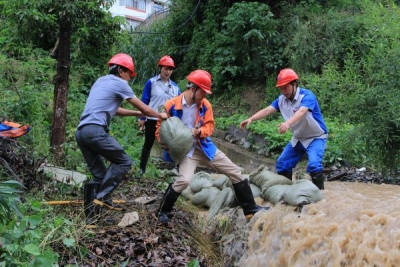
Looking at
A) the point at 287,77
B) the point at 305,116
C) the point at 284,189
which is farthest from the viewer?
the point at 305,116

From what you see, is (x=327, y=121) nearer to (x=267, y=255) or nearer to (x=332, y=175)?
(x=332, y=175)

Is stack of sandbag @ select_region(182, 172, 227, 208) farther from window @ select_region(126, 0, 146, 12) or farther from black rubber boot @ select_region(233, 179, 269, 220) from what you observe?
window @ select_region(126, 0, 146, 12)

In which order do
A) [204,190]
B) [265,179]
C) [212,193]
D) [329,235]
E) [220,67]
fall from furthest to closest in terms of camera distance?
[220,67] < [204,190] < [212,193] < [265,179] < [329,235]

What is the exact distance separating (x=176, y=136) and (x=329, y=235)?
163 centimetres

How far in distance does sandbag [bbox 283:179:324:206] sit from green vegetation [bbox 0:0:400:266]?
2086mm

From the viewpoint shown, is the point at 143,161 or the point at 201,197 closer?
the point at 201,197

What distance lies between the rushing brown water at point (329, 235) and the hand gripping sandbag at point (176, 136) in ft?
3.48

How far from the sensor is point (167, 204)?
15.1ft

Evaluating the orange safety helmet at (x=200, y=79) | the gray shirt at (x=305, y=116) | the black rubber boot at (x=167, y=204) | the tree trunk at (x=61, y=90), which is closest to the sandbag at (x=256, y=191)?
the gray shirt at (x=305, y=116)

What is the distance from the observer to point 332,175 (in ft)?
27.1

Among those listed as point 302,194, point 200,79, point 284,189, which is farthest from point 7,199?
point 284,189

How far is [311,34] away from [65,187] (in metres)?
8.95

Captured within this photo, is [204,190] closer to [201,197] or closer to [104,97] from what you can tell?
[201,197]

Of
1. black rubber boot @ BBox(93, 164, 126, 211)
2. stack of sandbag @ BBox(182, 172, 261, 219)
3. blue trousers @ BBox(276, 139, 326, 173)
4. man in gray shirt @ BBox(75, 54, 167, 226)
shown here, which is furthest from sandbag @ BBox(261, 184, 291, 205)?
black rubber boot @ BBox(93, 164, 126, 211)
